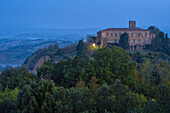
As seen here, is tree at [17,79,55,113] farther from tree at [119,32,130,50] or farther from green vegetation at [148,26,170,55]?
green vegetation at [148,26,170,55]

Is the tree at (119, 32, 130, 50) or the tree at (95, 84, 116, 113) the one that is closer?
the tree at (95, 84, 116, 113)

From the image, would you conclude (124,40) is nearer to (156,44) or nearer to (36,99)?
(156,44)

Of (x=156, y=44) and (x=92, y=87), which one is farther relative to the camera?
(x=156, y=44)

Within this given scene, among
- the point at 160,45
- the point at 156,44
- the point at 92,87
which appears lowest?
the point at 92,87

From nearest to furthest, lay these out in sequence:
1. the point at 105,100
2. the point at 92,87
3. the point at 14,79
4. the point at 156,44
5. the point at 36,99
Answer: the point at 105,100, the point at 36,99, the point at 92,87, the point at 14,79, the point at 156,44

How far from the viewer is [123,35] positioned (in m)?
53.9

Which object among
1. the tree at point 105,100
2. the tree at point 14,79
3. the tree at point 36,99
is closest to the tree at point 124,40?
the tree at point 14,79

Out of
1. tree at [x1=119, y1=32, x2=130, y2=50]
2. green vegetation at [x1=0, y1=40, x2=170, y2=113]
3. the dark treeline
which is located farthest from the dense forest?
tree at [x1=119, y1=32, x2=130, y2=50]

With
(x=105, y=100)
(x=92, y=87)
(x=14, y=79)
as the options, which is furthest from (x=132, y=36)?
(x=105, y=100)

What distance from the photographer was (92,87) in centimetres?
2350

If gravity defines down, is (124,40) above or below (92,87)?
above

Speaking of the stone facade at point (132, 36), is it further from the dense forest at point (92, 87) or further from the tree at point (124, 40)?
the dense forest at point (92, 87)

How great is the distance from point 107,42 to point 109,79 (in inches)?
1256

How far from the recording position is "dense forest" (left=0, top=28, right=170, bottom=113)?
14.4m
